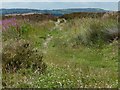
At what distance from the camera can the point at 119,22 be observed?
1750cm

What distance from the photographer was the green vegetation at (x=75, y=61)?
8.23m

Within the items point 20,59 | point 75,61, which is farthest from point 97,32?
point 20,59

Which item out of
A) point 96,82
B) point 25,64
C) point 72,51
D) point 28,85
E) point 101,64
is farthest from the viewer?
point 72,51

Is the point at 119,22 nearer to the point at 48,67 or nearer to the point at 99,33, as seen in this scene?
the point at 99,33

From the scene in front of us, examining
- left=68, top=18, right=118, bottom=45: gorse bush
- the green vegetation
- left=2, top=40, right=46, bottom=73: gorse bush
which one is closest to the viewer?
the green vegetation

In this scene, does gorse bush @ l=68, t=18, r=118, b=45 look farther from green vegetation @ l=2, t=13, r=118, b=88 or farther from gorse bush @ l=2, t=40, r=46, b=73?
gorse bush @ l=2, t=40, r=46, b=73

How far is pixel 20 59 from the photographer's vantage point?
10.3 m

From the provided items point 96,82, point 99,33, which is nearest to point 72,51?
point 99,33

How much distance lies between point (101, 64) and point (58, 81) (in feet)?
12.5

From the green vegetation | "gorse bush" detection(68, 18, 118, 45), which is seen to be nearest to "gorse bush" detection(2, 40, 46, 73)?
the green vegetation

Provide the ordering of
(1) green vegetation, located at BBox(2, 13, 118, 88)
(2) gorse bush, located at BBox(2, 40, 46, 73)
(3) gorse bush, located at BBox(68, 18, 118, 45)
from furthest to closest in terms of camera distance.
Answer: (3) gorse bush, located at BBox(68, 18, 118, 45) → (2) gorse bush, located at BBox(2, 40, 46, 73) → (1) green vegetation, located at BBox(2, 13, 118, 88)

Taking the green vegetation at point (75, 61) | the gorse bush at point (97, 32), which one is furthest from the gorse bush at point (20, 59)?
the gorse bush at point (97, 32)

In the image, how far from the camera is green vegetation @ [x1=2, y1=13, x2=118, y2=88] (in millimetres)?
8234

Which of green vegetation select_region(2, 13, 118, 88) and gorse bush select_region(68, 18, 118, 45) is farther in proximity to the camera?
gorse bush select_region(68, 18, 118, 45)
